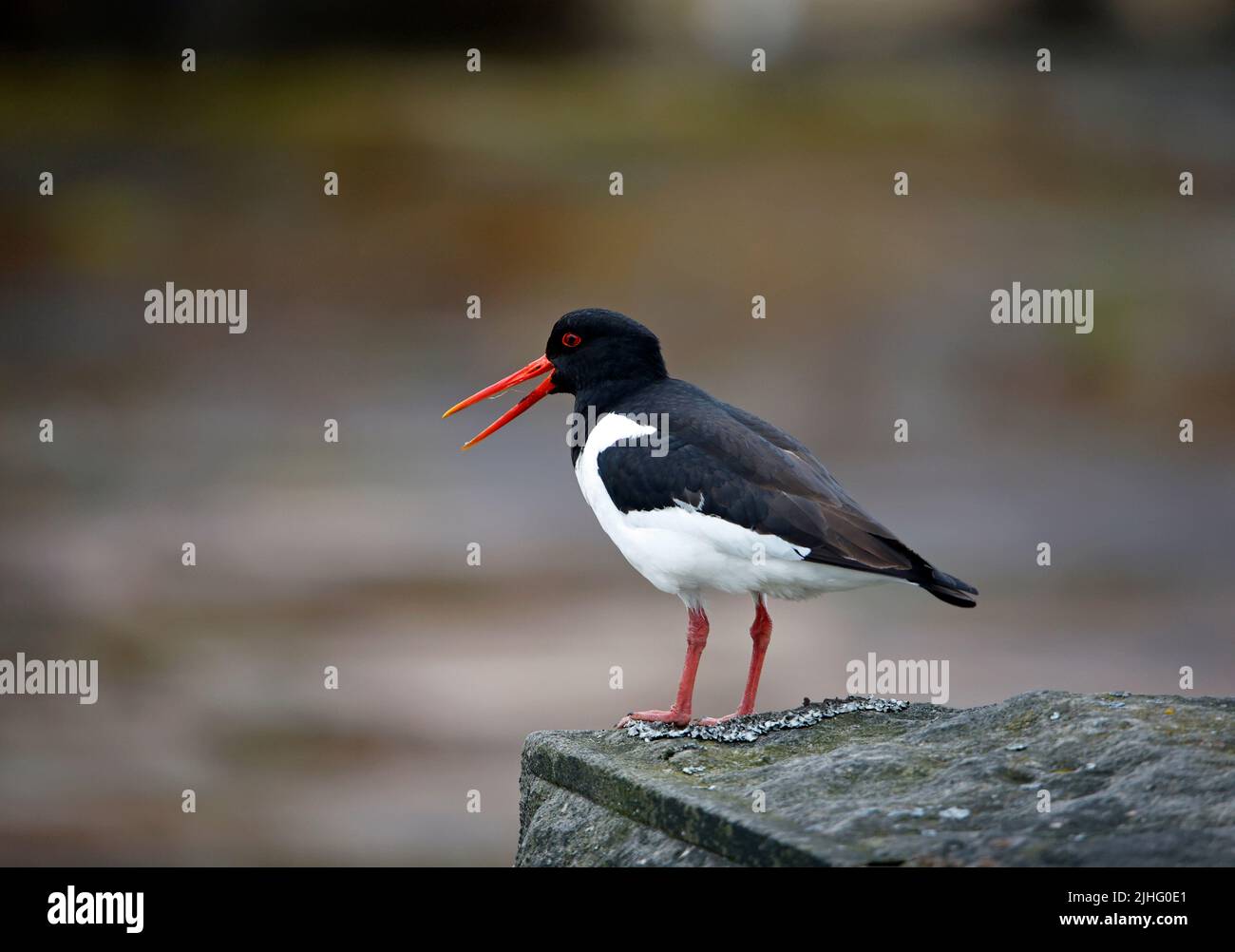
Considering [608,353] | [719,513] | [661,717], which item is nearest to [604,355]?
[608,353]

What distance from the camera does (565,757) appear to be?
16.5 feet

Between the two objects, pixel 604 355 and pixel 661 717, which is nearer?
pixel 661 717

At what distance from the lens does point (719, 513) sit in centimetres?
541

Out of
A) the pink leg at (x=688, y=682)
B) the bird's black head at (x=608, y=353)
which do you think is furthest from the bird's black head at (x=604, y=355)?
the pink leg at (x=688, y=682)

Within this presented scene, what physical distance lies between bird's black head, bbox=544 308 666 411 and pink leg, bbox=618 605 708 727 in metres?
1.14

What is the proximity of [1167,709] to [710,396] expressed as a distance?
250cm

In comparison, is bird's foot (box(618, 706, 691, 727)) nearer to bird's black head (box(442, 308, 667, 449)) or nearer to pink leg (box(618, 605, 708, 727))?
pink leg (box(618, 605, 708, 727))

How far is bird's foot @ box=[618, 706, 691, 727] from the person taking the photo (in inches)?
216

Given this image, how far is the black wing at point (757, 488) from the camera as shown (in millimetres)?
5246

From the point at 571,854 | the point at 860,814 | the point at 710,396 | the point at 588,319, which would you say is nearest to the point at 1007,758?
the point at 860,814

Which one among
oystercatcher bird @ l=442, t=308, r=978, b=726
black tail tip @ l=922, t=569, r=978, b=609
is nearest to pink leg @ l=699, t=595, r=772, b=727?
oystercatcher bird @ l=442, t=308, r=978, b=726

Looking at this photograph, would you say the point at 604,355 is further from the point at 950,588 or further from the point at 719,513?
the point at 950,588

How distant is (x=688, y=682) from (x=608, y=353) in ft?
5.38

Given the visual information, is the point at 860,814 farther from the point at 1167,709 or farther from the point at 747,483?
the point at 747,483
